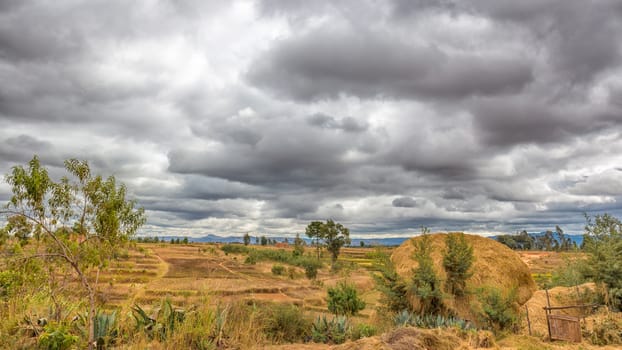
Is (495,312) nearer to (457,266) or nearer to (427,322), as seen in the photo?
(457,266)

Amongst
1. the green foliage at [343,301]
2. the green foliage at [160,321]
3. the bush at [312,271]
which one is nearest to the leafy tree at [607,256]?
the green foliage at [343,301]

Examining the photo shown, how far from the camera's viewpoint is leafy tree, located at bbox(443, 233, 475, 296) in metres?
13.0

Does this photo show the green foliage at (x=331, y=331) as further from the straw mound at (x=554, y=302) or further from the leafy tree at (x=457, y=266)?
the straw mound at (x=554, y=302)

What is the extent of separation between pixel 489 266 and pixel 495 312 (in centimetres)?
284

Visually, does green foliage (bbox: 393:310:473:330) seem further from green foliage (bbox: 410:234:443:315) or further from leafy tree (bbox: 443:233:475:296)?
leafy tree (bbox: 443:233:475:296)

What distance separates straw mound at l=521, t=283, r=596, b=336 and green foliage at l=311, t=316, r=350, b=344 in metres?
6.57

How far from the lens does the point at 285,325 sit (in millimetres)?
10586

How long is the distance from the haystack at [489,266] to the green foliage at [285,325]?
466 centimetres

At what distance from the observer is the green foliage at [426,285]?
12.1 metres

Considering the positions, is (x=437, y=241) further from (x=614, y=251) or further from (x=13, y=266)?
(x=13, y=266)

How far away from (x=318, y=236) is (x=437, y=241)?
4814 centimetres

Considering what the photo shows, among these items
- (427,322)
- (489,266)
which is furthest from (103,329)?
(489,266)

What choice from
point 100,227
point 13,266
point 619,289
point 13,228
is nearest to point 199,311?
point 100,227

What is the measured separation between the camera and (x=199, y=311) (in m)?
7.92
